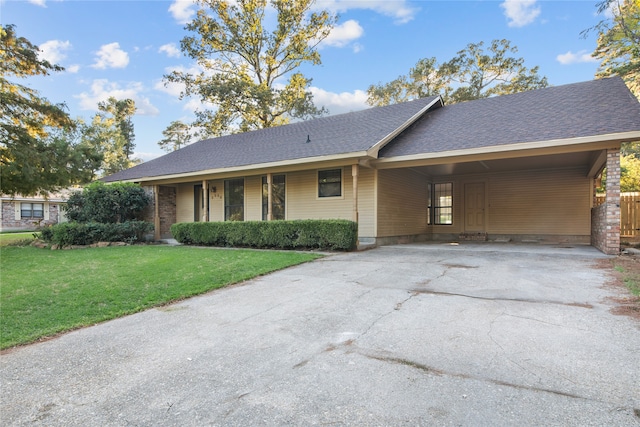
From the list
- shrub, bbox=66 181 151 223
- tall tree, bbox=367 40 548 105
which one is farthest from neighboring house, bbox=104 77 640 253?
tall tree, bbox=367 40 548 105

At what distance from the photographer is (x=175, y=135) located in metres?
34.1

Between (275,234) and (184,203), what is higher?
(184,203)

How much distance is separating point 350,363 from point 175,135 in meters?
35.5

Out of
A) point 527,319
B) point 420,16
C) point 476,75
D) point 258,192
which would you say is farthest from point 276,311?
point 476,75

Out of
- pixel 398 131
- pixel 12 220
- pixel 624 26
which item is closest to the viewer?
pixel 624 26

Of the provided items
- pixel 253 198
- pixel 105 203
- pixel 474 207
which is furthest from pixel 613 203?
pixel 105 203

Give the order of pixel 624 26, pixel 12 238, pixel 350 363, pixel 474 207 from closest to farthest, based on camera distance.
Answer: pixel 350 363 → pixel 624 26 → pixel 474 207 → pixel 12 238

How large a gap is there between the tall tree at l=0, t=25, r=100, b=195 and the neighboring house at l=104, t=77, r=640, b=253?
112 inches

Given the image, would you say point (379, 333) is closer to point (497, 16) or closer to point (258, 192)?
point (258, 192)

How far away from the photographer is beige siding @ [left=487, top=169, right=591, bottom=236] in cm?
1155

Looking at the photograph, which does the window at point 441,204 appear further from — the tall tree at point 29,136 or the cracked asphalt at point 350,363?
the tall tree at point 29,136

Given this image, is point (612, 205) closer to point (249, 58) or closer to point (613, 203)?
point (613, 203)

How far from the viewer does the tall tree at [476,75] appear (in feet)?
78.1

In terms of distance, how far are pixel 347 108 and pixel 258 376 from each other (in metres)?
30.7
